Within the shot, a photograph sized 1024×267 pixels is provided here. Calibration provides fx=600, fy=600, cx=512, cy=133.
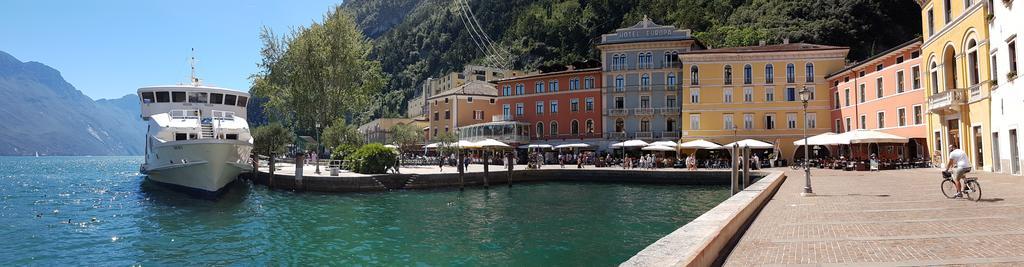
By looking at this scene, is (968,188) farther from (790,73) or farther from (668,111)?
(668,111)

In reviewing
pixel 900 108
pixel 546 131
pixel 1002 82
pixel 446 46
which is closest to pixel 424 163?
pixel 546 131

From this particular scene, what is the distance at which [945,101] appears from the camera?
90.4 ft

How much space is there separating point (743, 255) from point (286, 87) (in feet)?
126

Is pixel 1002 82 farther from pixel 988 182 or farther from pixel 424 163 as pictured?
pixel 424 163

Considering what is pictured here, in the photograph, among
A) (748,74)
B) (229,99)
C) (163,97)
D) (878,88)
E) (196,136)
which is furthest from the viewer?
(748,74)

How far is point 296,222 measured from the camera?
63.0 ft

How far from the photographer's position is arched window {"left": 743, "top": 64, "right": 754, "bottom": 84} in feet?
153

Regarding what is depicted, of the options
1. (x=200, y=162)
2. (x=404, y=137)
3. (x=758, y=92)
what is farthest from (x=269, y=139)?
(x=758, y=92)

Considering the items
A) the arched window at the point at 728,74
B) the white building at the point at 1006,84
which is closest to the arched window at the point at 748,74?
the arched window at the point at 728,74

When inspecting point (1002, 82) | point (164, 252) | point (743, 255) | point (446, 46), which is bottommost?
point (164, 252)

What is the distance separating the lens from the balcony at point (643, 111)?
51.0 metres

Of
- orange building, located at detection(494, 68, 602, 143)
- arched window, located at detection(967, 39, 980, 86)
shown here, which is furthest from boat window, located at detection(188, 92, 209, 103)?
arched window, located at detection(967, 39, 980, 86)

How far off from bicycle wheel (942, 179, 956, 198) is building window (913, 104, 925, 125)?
2249 centimetres

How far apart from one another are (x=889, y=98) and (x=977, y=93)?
12.3 metres
